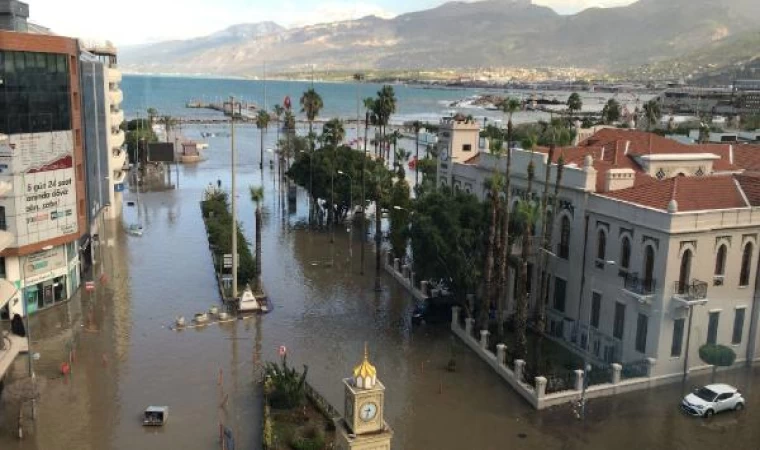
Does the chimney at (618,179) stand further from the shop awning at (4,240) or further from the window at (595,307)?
the shop awning at (4,240)

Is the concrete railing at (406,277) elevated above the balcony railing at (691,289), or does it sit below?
below

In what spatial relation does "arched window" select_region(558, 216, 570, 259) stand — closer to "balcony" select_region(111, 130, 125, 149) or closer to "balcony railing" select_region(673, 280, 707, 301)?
"balcony railing" select_region(673, 280, 707, 301)

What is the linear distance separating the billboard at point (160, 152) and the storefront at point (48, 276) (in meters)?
56.9

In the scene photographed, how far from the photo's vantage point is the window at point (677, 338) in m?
34.1

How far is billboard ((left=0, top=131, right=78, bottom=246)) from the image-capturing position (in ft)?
135

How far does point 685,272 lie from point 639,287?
7.10 ft

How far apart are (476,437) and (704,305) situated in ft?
43.6

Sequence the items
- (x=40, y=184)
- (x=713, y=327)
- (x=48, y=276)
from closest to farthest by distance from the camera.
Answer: (x=713, y=327) → (x=40, y=184) → (x=48, y=276)

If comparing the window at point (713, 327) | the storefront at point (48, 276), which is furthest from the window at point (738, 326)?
the storefront at point (48, 276)

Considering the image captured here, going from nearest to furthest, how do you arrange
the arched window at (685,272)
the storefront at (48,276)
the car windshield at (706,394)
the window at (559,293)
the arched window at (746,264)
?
1. the car windshield at (706,394)
2. the arched window at (685,272)
3. the arched window at (746,264)
4. the window at (559,293)
5. the storefront at (48,276)

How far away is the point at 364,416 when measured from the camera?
→ 779 inches

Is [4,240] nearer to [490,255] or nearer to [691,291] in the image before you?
[490,255]

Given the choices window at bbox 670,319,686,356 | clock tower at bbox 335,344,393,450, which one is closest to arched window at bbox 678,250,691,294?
window at bbox 670,319,686,356

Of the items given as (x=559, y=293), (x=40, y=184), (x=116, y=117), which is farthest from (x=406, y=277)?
(x=116, y=117)
